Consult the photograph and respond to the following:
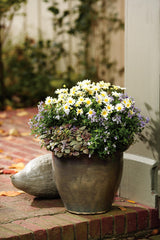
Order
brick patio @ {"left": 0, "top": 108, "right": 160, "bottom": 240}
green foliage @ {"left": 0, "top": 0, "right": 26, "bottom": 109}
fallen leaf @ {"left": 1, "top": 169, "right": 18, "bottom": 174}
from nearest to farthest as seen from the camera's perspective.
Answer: brick patio @ {"left": 0, "top": 108, "right": 160, "bottom": 240} → fallen leaf @ {"left": 1, "top": 169, "right": 18, "bottom": 174} → green foliage @ {"left": 0, "top": 0, "right": 26, "bottom": 109}

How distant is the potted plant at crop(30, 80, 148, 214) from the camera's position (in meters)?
2.84

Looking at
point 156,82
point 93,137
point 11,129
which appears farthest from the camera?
point 11,129

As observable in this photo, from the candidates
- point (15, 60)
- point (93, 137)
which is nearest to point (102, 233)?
point (93, 137)

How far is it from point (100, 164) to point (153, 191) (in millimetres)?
569

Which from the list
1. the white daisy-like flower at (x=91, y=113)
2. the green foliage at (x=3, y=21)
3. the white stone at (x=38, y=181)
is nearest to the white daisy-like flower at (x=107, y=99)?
the white daisy-like flower at (x=91, y=113)

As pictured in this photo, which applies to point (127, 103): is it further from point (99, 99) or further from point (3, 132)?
point (3, 132)

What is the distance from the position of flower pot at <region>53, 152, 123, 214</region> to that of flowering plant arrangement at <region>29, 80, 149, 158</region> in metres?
0.07

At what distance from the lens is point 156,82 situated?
318cm

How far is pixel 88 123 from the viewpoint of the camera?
2896mm

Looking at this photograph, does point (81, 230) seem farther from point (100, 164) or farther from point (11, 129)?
point (11, 129)

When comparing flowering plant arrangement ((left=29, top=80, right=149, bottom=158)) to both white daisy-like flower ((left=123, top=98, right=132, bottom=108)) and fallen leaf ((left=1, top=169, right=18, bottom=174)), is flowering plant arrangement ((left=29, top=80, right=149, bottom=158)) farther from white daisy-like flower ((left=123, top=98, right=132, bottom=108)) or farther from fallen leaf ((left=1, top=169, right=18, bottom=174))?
fallen leaf ((left=1, top=169, right=18, bottom=174))

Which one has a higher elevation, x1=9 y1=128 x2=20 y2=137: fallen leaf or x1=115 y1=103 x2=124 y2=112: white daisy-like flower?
x1=115 y1=103 x2=124 y2=112: white daisy-like flower

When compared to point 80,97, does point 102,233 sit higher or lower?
lower

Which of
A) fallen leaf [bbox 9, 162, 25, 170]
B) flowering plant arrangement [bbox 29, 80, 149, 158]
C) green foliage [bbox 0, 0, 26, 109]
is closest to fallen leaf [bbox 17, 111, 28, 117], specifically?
green foliage [bbox 0, 0, 26, 109]
